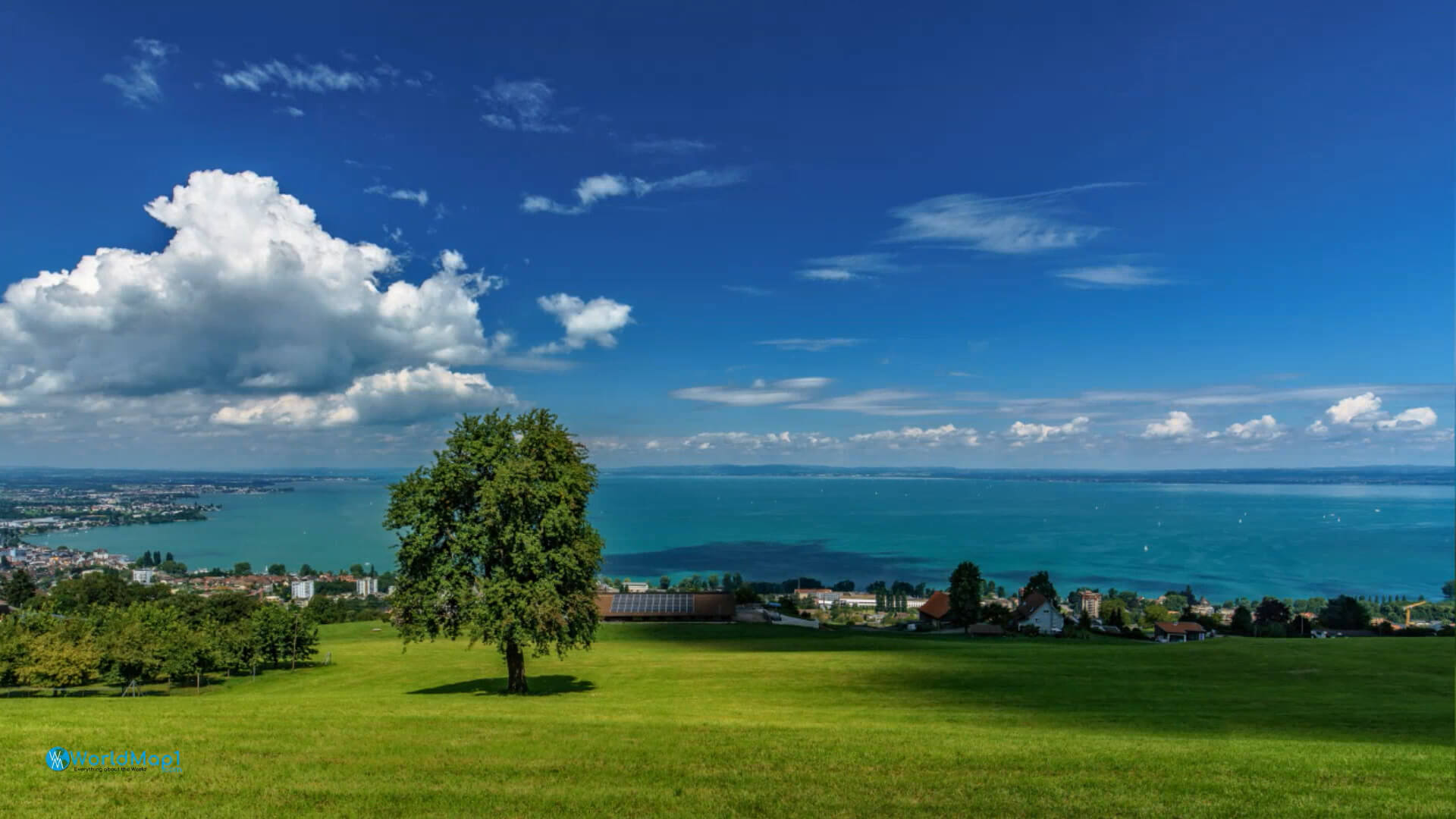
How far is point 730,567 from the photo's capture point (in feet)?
522

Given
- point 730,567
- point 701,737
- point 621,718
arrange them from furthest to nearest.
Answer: point 730,567, point 621,718, point 701,737

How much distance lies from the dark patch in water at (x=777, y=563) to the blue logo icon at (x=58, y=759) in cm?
13441

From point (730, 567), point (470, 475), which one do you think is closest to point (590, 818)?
point (470, 475)

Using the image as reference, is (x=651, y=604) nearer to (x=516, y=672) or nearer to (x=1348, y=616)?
(x=516, y=672)

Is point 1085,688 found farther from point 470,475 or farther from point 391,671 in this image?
point 391,671

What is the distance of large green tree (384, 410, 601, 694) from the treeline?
60.3 feet

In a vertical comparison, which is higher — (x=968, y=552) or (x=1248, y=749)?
(x=1248, y=749)

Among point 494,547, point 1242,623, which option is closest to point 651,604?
point 494,547

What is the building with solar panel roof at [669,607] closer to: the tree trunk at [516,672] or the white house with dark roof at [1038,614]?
the white house with dark roof at [1038,614]

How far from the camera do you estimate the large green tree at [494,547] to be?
772 inches

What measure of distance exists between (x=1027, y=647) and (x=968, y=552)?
153428mm

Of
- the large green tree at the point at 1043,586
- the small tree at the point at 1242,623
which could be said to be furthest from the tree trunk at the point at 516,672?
the small tree at the point at 1242,623

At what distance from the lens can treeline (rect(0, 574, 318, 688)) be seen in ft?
94.8

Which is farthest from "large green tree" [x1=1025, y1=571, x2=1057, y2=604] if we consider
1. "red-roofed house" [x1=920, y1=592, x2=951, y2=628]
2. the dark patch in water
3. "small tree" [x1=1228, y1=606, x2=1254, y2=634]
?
the dark patch in water
